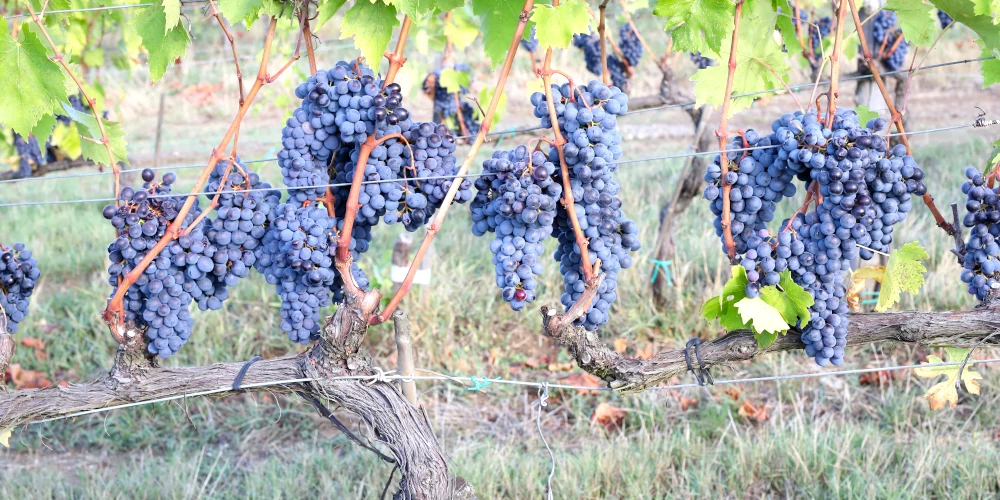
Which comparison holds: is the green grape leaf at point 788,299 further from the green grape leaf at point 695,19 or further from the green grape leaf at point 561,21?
the green grape leaf at point 561,21

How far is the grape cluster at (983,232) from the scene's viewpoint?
70.5 inches

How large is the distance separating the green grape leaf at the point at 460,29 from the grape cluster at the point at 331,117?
96.9 inches

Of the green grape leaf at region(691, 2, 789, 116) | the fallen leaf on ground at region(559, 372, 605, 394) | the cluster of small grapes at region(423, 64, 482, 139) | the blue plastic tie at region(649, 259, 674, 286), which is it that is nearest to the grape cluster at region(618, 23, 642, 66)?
the cluster of small grapes at region(423, 64, 482, 139)

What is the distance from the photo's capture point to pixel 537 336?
417 cm

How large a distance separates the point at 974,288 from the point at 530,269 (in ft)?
3.29

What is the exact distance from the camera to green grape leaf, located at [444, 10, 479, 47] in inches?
166

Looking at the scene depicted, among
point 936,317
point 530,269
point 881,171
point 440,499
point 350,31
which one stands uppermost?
point 350,31

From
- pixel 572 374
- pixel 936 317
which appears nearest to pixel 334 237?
pixel 936 317

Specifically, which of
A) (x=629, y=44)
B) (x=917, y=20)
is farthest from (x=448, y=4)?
(x=629, y=44)

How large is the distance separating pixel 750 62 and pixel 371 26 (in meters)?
0.92

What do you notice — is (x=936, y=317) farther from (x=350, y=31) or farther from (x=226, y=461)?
(x=226, y=461)

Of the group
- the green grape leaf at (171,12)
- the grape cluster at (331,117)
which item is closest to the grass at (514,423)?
the grape cluster at (331,117)

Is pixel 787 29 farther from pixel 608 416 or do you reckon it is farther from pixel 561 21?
pixel 608 416

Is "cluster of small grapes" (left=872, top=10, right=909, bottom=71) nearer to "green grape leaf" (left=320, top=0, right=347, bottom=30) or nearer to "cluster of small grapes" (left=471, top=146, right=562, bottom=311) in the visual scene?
"cluster of small grapes" (left=471, top=146, right=562, bottom=311)
